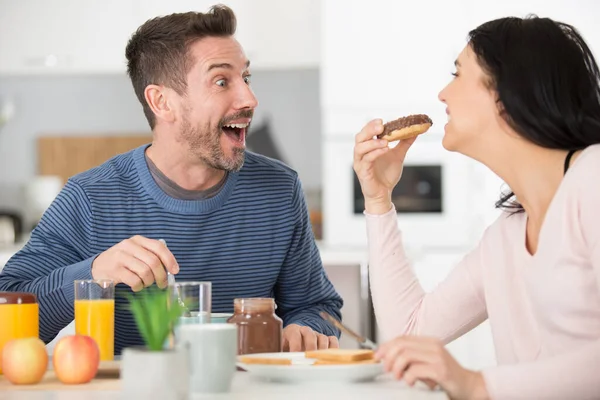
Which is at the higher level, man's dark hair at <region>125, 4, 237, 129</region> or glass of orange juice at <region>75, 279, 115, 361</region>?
man's dark hair at <region>125, 4, 237, 129</region>

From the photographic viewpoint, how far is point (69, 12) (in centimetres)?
472

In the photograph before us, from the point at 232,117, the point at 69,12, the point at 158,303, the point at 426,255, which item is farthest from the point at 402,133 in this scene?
the point at 69,12

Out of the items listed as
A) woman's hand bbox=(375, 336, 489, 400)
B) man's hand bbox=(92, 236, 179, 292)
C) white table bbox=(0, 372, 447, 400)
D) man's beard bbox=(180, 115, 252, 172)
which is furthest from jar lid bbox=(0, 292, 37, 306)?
man's beard bbox=(180, 115, 252, 172)

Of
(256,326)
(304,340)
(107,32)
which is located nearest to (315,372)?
(256,326)

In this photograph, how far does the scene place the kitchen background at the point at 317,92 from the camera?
4352mm

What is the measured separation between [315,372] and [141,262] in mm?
415

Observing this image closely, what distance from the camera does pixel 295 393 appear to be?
1139 millimetres

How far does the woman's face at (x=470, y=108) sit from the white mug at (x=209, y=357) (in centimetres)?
61

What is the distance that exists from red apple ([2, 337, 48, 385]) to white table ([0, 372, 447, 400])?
0.17 feet

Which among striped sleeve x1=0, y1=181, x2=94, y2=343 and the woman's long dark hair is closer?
the woman's long dark hair

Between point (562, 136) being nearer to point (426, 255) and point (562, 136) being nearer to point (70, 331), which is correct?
point (70, 331)

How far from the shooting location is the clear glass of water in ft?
4.42

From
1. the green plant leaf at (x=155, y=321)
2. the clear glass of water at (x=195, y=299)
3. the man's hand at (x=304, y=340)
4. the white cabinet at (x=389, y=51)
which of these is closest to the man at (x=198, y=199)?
the man's hand at (x=304, y=340)

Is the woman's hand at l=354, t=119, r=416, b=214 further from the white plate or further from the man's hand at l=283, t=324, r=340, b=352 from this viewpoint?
the white plate
